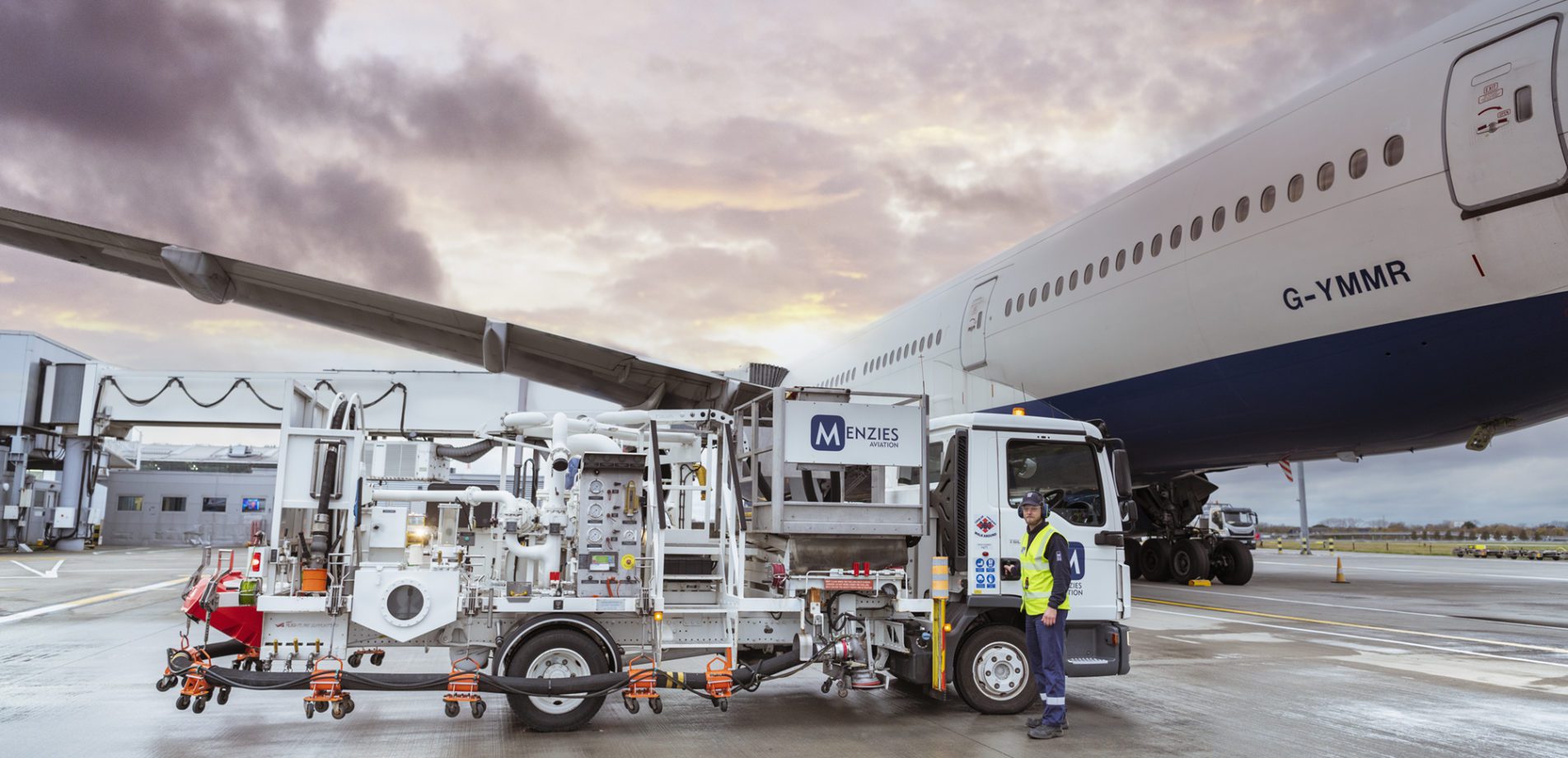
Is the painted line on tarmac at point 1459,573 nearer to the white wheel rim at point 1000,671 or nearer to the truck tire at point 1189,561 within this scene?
the truck tire at point 1189,561

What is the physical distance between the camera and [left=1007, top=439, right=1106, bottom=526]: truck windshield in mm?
8039

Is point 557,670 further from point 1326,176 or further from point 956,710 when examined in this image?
point 1326,176

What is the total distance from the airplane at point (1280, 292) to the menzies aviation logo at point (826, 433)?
6015 millimetres

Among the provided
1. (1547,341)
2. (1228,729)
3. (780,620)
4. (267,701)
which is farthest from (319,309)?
(1547,341)

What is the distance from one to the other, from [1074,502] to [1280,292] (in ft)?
14.9

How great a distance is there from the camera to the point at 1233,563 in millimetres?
21547

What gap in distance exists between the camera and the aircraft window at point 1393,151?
970cm

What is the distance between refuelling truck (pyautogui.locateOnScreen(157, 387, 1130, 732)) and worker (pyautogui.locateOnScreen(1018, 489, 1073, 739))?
33 centimetres

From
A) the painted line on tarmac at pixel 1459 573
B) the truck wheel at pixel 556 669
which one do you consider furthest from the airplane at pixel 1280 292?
the painted line on tarmac at pixel 1459 573

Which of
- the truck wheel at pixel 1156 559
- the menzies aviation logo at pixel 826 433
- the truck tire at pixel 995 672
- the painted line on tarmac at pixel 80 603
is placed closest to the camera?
the menzies aviation logo at pixel 826 433

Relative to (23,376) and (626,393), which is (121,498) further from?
(626,393)

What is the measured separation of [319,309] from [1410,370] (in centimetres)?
1424

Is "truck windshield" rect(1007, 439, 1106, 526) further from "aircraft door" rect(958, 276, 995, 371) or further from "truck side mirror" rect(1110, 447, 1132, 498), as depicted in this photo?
"aircraft door" rect(958, 276, 995, 371)

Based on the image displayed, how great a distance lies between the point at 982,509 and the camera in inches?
311
